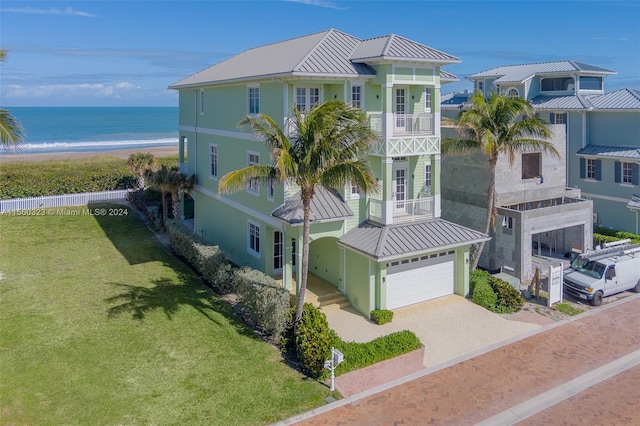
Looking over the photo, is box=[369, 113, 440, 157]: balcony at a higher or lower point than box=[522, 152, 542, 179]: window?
higher

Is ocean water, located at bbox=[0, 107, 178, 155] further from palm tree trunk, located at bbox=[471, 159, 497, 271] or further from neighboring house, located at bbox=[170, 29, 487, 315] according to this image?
palm tree trunk, located at bbox=[471, 159, 497, 271]

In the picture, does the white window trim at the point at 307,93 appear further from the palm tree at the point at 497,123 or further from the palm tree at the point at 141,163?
the palm tree at the point at 141,163

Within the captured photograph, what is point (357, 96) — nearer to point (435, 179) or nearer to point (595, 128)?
point (435, 179)

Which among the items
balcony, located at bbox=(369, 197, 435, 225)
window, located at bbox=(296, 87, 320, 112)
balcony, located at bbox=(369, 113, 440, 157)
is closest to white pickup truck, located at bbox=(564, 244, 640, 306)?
balcony, located at bbox=(369, 197, 435, 225)

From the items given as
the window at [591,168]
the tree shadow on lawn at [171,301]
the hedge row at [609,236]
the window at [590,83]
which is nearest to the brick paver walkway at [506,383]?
the tree shadow on lawn at [171,301]

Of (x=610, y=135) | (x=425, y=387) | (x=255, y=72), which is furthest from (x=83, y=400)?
(x=610, y=135)

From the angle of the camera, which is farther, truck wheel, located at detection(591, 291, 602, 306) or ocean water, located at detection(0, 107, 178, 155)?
ocean water, located at detection(0, 107, 178, 155)

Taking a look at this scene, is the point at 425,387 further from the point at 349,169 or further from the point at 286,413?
Result: the point at 349,169
